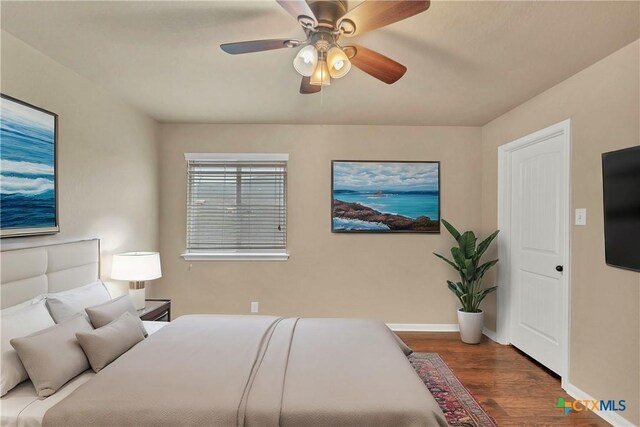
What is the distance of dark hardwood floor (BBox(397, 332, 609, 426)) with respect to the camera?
7.90 ft

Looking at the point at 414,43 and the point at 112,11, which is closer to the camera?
the point at 112,11

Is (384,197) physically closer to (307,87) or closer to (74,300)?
(307,87)

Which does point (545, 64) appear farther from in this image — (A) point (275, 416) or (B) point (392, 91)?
(A) point (275, 416)

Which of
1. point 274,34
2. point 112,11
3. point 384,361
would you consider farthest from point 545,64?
point 112,11

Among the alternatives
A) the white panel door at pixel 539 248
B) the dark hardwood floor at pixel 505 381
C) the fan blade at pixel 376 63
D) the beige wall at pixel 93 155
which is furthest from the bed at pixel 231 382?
the white panel door at pixel 539 248

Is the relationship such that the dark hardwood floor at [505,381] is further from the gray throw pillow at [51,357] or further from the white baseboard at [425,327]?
the gray throw pillow at [51,357]

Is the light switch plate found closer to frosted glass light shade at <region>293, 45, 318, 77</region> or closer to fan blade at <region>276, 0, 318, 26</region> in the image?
frosted glass light shade at <region>293, 45, 318, 77</region>

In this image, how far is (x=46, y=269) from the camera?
7.62 ft

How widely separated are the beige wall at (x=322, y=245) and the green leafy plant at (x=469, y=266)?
366 mm

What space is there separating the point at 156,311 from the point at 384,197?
2.69 meters

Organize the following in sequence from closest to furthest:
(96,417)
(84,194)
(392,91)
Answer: (96,417)
(84,194)
(392,91)

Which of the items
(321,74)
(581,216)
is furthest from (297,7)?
(581,216)

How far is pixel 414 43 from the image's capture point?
7.27 ft

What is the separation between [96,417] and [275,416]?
746 mm
